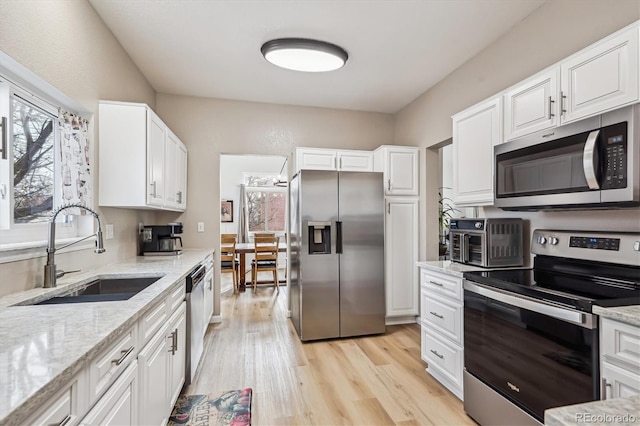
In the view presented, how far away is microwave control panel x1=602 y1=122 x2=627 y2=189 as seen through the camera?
140 cm

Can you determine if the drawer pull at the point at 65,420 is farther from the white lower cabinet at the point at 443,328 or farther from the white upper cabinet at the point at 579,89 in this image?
the white upper cabinet at the point at 579,89

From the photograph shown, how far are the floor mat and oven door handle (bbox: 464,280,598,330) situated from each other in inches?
65.5

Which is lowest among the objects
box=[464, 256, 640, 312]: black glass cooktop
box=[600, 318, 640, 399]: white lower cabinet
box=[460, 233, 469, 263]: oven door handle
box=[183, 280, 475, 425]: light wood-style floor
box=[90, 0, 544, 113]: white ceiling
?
box=[183, 280, 475, 425]: light wood-style floor

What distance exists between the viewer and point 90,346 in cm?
90

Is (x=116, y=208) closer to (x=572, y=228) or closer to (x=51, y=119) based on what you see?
(x=51, y=119)

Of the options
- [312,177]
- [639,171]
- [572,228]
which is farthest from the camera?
[312,177]

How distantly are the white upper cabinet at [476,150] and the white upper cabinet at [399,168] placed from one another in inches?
43.9

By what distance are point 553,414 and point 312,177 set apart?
9.40ft

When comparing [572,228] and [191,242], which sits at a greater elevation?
[572,228]

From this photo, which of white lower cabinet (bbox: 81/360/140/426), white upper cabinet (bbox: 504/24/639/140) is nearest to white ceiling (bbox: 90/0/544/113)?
white upper cabinet (bbox: 504/24/639/140)

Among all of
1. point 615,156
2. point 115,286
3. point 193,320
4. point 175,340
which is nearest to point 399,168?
point 615,156

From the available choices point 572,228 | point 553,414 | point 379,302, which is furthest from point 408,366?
point 553,414

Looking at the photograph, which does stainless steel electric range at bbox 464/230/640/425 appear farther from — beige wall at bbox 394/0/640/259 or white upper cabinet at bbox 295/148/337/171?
white upper cabinet at bbox 295/148/337/171

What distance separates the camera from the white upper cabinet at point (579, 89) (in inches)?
56.2
